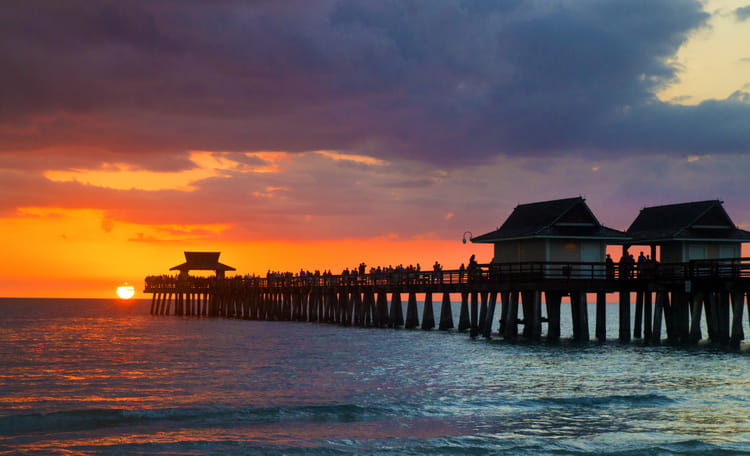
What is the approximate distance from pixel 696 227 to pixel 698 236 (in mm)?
492

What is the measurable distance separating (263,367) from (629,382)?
1363 cm

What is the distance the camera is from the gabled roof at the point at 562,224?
43500 mm

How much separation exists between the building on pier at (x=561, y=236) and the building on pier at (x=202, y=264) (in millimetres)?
56275

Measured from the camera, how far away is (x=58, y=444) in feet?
60.0

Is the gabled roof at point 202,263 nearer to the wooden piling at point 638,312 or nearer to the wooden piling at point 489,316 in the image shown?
the wooden piling at point 489,316

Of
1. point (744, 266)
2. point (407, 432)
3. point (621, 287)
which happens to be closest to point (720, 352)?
point (744, 266)

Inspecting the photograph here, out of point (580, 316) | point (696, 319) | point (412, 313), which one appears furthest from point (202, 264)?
point (696, 319)

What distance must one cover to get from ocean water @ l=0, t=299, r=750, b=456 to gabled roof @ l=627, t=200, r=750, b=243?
739 cm

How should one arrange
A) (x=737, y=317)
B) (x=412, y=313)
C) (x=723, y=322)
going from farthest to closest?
(x=412, y=313)
(x=723, y=322)
(x=737, y=317)

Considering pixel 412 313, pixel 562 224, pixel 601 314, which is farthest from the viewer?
pixel 412 313

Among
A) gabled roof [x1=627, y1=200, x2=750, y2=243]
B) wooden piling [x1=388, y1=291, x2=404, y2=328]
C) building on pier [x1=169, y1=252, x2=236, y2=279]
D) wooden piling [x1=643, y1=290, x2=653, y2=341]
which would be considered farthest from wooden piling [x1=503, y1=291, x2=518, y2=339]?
building on pier [x1=169, y1=252, x2=236, y2=279]

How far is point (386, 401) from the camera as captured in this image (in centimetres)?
2383

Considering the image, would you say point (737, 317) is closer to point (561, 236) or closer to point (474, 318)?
point (561, 236)

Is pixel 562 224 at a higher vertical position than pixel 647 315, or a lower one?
higher
